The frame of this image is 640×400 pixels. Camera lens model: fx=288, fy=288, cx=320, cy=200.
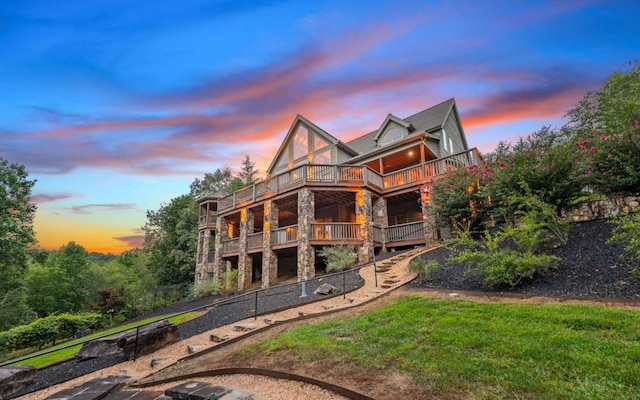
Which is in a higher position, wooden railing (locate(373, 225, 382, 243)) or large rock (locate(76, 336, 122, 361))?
wooden railing (locate(373, 225, 382, 243))

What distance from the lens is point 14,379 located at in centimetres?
614

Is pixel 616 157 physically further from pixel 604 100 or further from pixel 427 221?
pixel 604 100

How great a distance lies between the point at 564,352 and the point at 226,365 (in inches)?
194

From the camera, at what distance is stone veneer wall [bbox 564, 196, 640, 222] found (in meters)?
8.02

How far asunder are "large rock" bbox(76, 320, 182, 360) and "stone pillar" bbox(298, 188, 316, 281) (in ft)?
23.7

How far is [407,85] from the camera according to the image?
45.2 feet

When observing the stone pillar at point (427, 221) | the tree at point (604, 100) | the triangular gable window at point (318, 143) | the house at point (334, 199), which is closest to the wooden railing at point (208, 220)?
the house at point (334, 199)

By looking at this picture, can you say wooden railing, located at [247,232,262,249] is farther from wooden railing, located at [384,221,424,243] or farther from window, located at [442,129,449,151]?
window, located at [442,129,449,151]

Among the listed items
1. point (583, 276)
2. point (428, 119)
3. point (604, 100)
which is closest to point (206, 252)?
point (428, 119)

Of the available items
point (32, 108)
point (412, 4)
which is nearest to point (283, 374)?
point (412, 4)

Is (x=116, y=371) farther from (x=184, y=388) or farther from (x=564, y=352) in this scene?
(x=564, y=352)

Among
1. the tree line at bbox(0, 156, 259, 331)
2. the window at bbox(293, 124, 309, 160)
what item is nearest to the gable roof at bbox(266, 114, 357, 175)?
the window at bbox(293, 124, 309, 160)

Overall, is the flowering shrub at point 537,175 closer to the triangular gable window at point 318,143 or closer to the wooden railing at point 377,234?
the wooden railing at point 377,234

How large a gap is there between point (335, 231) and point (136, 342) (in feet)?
32.5
